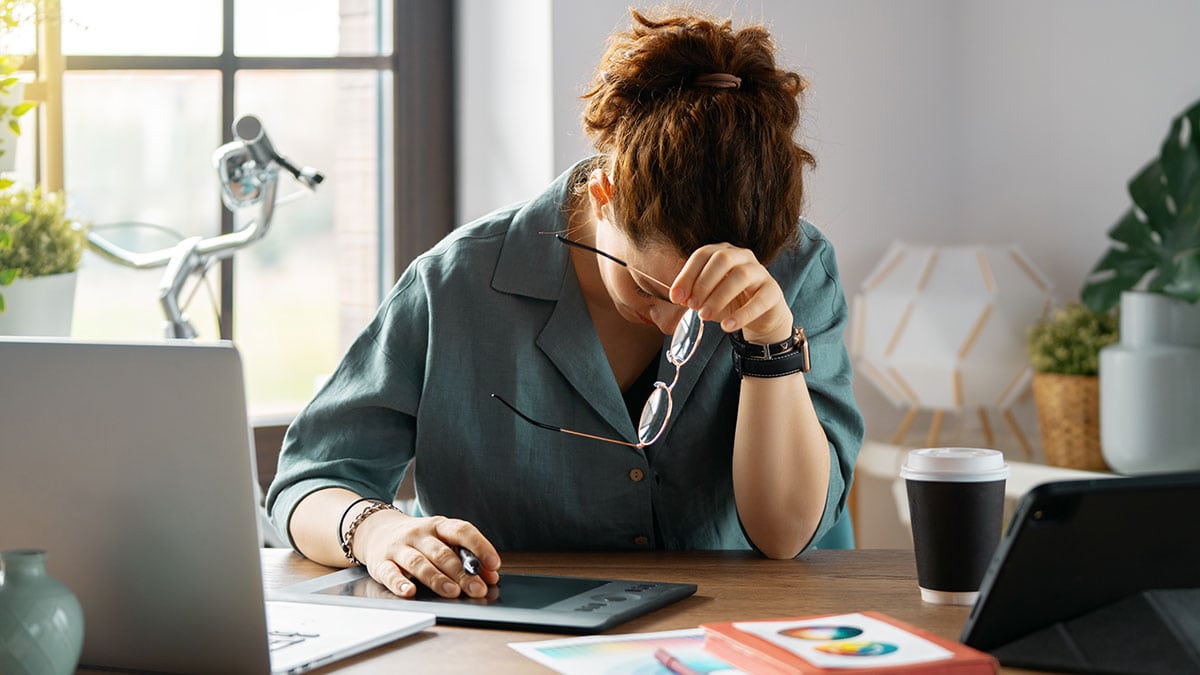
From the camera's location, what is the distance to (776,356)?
140 centimetres

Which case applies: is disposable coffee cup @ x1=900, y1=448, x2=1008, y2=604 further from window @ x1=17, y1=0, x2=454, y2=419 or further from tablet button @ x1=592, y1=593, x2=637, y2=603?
window @ x1=17, y1=0, x2=454, y2=419

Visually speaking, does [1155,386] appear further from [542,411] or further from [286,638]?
[286,638]

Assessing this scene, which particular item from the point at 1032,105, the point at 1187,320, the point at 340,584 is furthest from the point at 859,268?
the point at 340,584

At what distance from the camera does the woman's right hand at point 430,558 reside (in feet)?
3.70

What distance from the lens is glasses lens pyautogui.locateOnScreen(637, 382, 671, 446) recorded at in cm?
148

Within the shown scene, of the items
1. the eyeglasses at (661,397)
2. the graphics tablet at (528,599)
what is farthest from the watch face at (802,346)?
the graphics tablet at (528,599)

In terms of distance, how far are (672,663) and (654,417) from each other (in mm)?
589

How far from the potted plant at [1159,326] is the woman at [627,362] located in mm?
1083

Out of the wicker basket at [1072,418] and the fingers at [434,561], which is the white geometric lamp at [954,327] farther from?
the fingers at [434,561]

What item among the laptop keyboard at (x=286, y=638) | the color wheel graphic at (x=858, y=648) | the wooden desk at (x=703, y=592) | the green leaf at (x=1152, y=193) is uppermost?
the green leaf at (x=1152, y=193)

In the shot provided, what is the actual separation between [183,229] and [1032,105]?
74.2 inches

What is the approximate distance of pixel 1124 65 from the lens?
9.04ft

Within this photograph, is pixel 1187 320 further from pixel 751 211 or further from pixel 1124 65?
pixel 751 211

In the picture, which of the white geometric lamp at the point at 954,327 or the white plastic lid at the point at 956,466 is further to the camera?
the white geometric lamp at the point at 954,327
